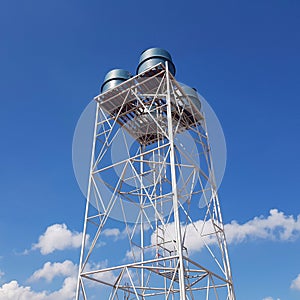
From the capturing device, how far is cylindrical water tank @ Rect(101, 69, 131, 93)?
21797 mm

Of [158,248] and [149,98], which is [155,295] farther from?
[149,98]

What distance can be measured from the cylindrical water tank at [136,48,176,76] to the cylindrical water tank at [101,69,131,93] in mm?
1309

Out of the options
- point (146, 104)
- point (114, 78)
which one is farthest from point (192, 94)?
point (114, 78)

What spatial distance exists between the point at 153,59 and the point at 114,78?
9.48 feet

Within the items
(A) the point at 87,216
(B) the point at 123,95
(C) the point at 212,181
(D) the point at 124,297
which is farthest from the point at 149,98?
(D) the point at 124,297

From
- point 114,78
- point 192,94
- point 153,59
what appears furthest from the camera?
point 192,94

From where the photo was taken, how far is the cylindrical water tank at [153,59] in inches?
806

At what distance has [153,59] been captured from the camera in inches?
811

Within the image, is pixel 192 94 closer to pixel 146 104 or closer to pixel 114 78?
pixel 146 104

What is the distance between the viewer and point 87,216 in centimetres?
1866

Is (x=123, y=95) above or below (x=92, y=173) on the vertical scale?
above

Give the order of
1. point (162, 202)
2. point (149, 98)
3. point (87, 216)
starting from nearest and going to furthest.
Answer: point (87, 216), point (149, 98), point (162, 202)

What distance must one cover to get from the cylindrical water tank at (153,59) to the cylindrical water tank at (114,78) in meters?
1.31

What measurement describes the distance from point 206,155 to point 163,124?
3.34m
